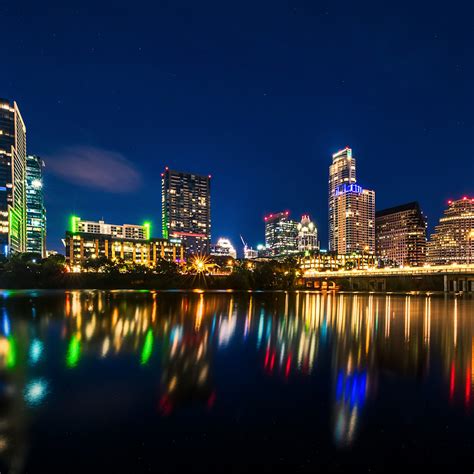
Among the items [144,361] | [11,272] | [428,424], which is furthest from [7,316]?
[11,272]

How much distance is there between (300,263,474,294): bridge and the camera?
391 ft

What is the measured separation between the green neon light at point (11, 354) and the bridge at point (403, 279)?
124562 mm

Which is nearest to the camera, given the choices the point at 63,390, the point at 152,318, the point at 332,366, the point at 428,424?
the point at 428,424

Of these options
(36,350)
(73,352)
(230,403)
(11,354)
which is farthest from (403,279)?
(11,354)

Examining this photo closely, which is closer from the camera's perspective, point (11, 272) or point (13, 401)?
point (13, 401)

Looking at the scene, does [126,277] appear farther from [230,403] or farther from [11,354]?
[230,403]

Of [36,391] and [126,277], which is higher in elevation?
[36,391]

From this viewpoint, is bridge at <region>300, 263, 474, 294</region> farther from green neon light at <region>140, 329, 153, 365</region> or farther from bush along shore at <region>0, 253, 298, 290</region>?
green neon light at <region>140, 329, 153, 365</region>

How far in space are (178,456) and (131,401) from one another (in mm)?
4586

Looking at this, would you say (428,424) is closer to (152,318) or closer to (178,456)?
(178,456)

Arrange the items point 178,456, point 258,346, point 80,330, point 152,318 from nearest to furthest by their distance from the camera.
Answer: point 178,456 < point 258,346 < point 80,330 < point 152,318

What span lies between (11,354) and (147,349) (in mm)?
7728

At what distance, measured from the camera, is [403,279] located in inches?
5349

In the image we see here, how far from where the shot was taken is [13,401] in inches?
498
